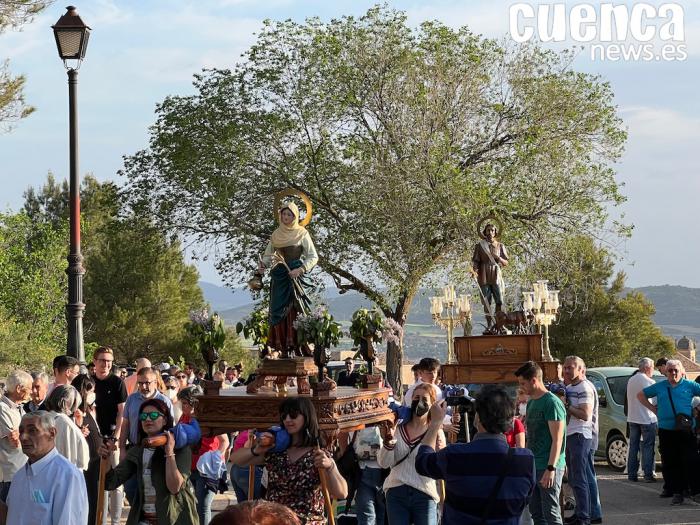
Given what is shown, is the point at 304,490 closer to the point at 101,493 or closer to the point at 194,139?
the point at 101,493

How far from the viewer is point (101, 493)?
8.79 metres

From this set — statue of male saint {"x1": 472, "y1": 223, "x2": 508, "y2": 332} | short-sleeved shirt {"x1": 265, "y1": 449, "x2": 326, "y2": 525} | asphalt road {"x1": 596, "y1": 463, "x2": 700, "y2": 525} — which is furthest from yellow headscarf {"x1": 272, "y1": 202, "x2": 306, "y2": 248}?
statue of male saint {"x1": 472, "y1": 223, "x2": 508, "y2": 332}

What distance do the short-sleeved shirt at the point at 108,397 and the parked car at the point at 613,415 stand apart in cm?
960

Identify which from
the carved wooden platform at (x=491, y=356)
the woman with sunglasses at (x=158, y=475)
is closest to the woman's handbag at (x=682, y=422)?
the carved wooden platform at (x=491, y=356)

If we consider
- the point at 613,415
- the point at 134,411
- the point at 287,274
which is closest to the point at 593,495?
the point at 287,274

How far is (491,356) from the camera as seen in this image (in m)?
15.7

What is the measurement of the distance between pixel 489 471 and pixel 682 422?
937cm

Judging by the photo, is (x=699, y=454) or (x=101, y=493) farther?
(x=699, y=454)

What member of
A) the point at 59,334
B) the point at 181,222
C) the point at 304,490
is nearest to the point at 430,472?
the point at 304,490

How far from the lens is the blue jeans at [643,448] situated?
655 inches

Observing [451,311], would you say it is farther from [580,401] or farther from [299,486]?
[299,486]

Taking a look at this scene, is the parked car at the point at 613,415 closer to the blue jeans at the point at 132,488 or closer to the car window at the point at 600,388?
the car window at the point at 600,388

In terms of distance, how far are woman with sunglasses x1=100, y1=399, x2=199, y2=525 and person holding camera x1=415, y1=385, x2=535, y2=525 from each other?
2039mm

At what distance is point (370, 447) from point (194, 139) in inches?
1022
